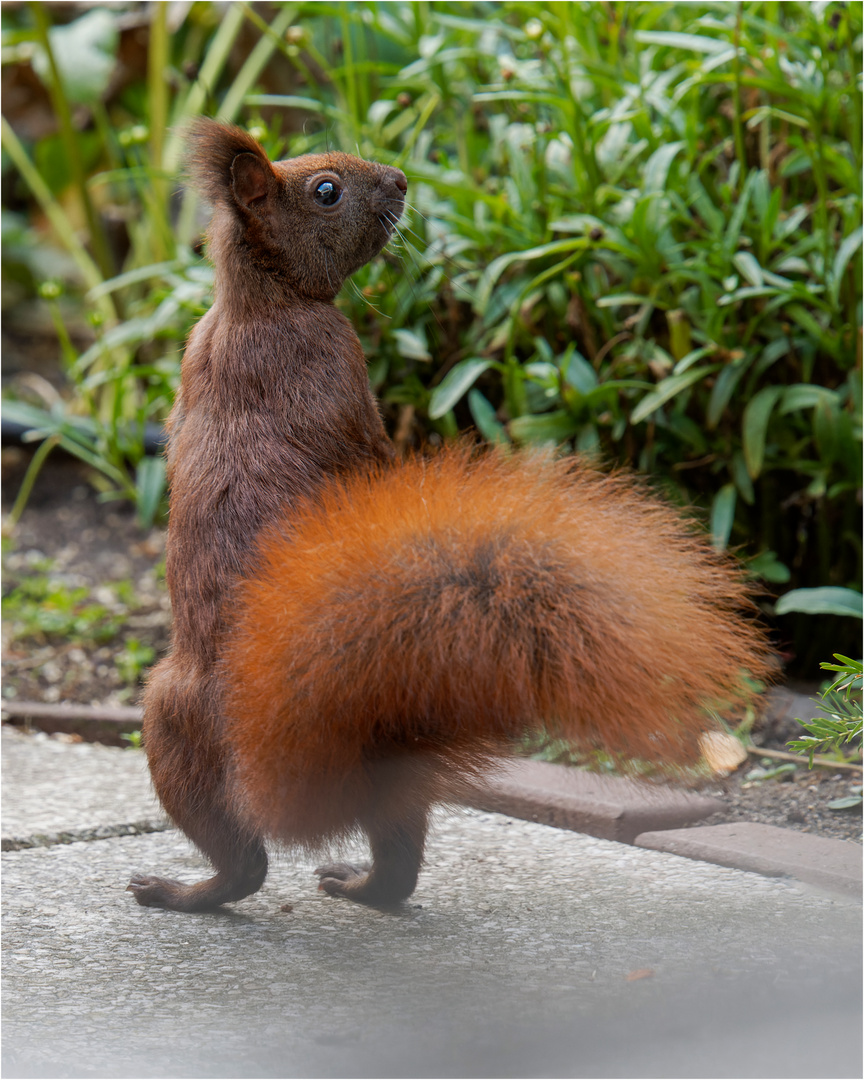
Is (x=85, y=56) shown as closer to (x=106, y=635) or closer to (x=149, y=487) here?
(x=149, y=487)

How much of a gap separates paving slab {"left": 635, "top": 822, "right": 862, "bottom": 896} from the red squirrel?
49cm

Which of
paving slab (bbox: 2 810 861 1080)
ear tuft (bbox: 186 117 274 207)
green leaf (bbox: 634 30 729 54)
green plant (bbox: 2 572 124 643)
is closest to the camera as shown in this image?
paving slab (bbox: 2 810 861 1080)

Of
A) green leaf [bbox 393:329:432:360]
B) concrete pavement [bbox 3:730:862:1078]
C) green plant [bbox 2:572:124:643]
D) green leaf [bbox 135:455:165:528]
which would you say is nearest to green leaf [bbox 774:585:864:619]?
concrete pavement [bbox 3:730:862:1078]

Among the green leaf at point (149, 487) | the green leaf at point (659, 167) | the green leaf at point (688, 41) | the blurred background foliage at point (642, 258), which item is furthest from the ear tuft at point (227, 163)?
the green leaf at point (149, 487)

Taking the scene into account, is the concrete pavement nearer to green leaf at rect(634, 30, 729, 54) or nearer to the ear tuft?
the ear tuft

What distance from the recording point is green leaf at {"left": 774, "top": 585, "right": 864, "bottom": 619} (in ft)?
7.52

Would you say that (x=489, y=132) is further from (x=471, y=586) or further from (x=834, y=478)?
(x=471, y=586)

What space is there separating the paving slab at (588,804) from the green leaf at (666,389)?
91 centimetres

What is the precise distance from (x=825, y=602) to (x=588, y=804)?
657 mm

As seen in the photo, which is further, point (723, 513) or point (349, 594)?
point (723, 513)

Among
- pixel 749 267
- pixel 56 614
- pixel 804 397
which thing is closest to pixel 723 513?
pixel 804 397

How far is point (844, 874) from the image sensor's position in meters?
1.71

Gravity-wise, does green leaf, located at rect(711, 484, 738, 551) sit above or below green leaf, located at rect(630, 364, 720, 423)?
below

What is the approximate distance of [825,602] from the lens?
91.2 inches
